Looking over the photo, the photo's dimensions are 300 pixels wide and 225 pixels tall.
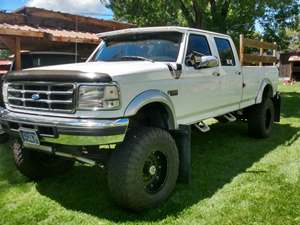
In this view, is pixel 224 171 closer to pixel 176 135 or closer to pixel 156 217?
pixel 176 135

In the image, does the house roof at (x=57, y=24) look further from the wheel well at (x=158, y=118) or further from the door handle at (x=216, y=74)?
the wheel well at (x=158, y=118)

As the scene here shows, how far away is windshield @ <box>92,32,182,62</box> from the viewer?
5172 mm

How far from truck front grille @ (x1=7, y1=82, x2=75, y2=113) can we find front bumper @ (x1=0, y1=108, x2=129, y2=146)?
136mm

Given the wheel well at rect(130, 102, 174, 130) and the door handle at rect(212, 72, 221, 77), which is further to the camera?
the door handle at rect(212, 72, 221, 77)

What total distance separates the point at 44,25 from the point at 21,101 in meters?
7.66

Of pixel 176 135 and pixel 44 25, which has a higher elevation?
pixel 44 25

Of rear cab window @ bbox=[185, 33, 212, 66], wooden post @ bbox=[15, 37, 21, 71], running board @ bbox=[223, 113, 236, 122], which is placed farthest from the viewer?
wooden post @ bbox=[15, 37, 21, 71]

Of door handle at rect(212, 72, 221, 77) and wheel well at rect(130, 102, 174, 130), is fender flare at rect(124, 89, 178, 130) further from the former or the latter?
door handle at rect(212, 72, 221, 77)

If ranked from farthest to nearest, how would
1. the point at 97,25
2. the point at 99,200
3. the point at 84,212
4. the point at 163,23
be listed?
the point at 163,23 < the point at 97,25 < the point at 99,200 < the point at 84,212

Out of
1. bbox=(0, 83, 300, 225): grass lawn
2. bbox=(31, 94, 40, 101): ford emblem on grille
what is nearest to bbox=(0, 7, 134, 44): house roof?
bbox=(0, 83, 300, 225): grass lawn

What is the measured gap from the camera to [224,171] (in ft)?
18.8

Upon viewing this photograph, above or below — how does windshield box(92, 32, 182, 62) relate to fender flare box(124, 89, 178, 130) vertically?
above

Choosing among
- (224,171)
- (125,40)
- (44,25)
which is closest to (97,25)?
(44,25)

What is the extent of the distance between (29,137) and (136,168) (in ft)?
4.04
